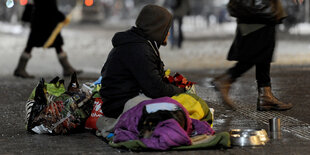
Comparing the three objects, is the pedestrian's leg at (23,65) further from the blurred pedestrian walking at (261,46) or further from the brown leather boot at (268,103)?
the brown leather boot at (268,103)

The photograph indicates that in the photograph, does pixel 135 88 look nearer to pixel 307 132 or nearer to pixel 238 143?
pixel 238 143

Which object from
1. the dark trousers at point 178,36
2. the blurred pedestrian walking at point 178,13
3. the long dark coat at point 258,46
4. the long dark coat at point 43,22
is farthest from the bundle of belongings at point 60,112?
the blurred pedestrian walking at point 178,13

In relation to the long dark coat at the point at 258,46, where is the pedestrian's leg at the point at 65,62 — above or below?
below

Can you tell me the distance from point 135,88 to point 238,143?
3.17ft

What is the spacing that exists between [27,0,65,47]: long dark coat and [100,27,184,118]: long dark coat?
580 cm

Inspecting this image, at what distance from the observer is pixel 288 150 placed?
5.28 meters

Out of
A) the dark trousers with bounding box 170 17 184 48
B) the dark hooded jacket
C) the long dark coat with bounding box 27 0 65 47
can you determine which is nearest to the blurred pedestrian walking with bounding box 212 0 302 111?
the dark hooded jacket

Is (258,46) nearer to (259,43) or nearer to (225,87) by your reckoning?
(259,43)

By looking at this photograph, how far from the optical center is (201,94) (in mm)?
8852

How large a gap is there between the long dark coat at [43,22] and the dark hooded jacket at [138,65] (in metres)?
5.86

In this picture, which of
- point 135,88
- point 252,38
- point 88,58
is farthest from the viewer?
point 88,58

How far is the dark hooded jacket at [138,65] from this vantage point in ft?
18.5

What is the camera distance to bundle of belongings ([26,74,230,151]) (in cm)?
517

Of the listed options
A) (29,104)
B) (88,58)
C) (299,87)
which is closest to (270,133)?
(29,104)
